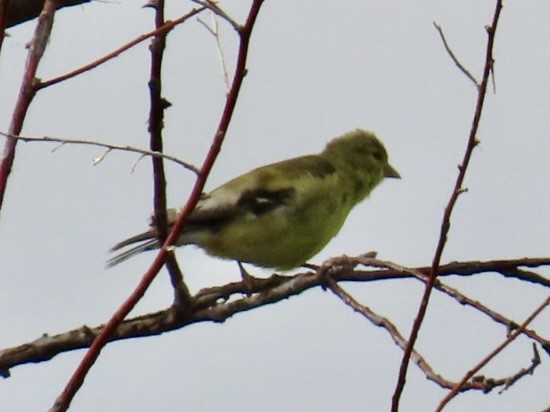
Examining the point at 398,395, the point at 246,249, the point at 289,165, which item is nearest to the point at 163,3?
the point at 398,395

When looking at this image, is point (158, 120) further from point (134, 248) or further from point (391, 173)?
point (391, 173)

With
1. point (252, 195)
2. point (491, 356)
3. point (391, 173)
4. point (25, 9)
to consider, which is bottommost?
point (491, 356)

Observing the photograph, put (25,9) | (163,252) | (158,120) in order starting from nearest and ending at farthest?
(163,252)
(158,120)
(25,9)

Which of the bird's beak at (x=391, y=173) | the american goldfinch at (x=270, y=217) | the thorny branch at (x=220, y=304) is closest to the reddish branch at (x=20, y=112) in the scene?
the thorny branch at (x=220, y=304)

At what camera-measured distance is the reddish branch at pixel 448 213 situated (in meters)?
2.39

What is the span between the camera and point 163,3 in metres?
2.52

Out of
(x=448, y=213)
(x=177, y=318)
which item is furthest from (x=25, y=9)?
(x=448, y=213)

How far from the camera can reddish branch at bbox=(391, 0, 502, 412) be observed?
2395mm

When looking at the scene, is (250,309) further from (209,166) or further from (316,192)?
(316,192)

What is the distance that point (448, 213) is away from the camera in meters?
2.55

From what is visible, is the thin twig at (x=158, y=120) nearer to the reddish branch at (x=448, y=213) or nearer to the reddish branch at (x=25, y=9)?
the reddish branch at (x=448, y=213)

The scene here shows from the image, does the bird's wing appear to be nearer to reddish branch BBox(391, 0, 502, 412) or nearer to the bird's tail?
the bird's tail

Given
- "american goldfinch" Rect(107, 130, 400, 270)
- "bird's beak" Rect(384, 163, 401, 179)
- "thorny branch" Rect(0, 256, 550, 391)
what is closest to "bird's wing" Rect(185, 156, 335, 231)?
"american goldfinch" Rect(107, 130, 400, 270)

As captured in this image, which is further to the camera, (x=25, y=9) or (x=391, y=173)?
(x=391, y=173)
